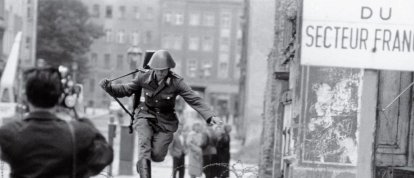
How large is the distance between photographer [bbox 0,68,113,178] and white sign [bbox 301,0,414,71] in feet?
5.96

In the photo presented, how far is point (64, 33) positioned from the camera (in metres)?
74.9

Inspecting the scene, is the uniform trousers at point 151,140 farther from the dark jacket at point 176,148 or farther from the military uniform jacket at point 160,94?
the dark jacket at point 176,148

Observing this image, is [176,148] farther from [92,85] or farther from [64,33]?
[92,85]

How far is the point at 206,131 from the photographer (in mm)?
19344

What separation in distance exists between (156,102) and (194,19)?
3324 inches

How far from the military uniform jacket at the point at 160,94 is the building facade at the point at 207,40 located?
82.5 metres

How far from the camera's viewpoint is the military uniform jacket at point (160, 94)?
9.62 m

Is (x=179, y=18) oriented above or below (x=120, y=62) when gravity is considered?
above

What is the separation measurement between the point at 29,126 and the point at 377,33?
2416mm

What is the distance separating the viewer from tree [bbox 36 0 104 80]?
73.5 metres

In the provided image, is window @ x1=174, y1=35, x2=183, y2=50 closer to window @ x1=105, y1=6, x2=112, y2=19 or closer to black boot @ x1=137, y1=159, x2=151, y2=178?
window @ x1=105, y1=6, x2=112, y2=19

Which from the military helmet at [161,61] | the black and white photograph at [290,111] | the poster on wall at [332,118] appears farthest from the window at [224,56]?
the military helmet at [161,61]

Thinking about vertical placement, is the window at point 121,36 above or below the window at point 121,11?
below

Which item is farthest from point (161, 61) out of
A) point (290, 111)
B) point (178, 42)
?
point (178, 42)
